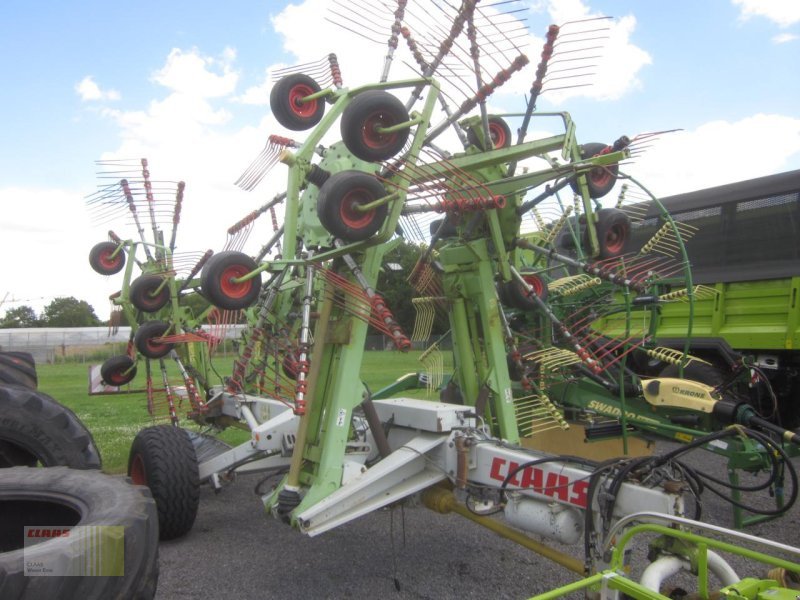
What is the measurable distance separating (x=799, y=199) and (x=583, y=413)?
3.44 m

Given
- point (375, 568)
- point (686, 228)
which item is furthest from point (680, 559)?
point (686, 228)

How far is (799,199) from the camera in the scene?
284 inches

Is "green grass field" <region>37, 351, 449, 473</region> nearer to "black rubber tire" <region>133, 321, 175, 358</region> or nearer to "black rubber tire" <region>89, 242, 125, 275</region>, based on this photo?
"black rubber tire" <region>133, 321, 175, 358</region>

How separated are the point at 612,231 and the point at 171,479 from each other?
3422 millimetres

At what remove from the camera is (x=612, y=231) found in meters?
4.36

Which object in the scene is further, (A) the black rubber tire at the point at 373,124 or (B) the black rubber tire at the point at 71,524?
(A) the black rubber tire at the point at 373,124

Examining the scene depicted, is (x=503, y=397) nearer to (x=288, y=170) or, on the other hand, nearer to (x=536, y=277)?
(x=536, y=277)

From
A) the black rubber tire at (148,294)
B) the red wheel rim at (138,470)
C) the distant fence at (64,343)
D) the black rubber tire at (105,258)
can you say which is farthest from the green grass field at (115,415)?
the distant fence at (64,343)

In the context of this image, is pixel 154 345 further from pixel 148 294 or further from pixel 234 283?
pixel 234 283

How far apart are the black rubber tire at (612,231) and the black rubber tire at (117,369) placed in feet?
17.1

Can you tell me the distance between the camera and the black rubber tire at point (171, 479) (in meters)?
4.58

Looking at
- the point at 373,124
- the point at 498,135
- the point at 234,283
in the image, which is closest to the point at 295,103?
the point at 373,124

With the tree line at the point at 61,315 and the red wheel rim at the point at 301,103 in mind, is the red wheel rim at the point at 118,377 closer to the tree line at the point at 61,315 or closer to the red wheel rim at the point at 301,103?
→ the red wheel rim at the point at 301,103

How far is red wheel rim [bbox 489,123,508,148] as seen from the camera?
4758 millimetres
